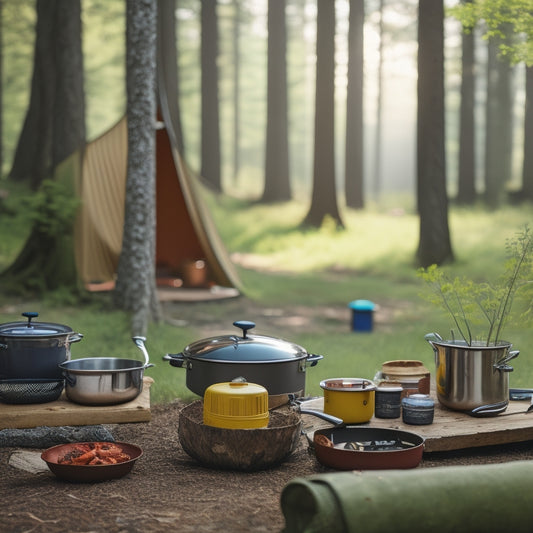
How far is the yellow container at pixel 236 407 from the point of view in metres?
3.63

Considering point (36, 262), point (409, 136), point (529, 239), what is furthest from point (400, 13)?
point (409, 136)

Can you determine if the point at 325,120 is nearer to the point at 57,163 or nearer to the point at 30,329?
the point at 57,163

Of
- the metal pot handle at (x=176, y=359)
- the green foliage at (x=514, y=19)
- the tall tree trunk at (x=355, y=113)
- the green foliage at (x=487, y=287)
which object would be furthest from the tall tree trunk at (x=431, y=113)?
the metal pot handle at (x=176, y=359)

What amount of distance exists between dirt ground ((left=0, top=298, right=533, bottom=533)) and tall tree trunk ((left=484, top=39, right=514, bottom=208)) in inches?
629

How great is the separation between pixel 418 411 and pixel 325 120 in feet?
38.4

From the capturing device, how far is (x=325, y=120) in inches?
599

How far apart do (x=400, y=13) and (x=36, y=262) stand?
15643mm

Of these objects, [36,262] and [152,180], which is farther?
[36,262]

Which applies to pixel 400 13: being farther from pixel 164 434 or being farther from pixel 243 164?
pixel 164 434

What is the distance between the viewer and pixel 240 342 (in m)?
4.13

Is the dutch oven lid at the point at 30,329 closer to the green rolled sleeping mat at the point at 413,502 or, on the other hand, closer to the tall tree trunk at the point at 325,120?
the green rolled sleeping mat at the point at 413,502

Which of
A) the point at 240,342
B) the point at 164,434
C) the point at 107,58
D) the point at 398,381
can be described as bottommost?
the point at 164,434

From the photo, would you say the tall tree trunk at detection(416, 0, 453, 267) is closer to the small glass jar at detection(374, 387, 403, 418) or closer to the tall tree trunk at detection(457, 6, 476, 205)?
the tall tree trunk at detection(457, 6, 476, 205)

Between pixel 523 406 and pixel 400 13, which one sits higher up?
pixel 400 13
